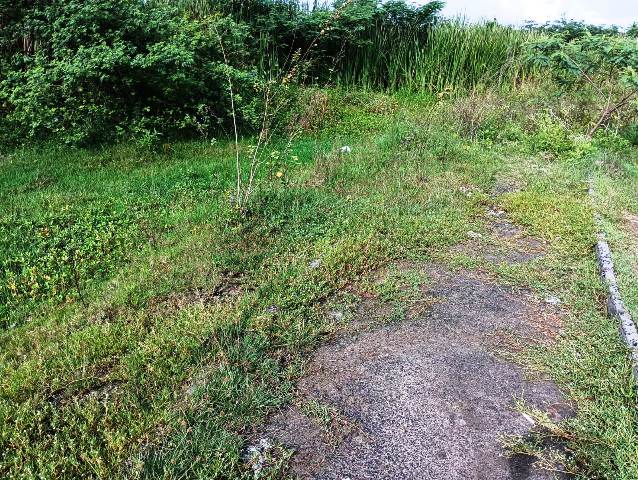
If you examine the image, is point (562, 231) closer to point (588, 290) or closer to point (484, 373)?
point (588, 290)

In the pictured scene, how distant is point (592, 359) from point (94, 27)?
6891 mm

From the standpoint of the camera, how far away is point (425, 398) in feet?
9.70

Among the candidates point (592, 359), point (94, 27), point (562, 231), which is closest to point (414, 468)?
point (592, 359)

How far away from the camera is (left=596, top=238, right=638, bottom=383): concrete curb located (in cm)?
327

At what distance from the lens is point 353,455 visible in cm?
256

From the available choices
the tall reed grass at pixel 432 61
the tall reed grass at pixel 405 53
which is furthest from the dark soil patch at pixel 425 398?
the tall reed grass at pixel 432 61

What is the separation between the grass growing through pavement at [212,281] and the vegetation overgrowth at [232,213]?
2 cm

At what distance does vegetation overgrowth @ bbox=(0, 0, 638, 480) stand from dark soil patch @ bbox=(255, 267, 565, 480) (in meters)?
0.15

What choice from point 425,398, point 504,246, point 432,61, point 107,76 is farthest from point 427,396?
point 432,61

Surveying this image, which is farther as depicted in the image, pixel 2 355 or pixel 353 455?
pixel 2 355

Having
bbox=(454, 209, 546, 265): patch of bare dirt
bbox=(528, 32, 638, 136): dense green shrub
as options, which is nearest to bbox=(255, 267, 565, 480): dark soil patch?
bbox=(454, 209, 546, 265): patch of bare dirt

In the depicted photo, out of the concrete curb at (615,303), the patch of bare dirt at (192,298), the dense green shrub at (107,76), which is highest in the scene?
the dense green shrub at (107,76)

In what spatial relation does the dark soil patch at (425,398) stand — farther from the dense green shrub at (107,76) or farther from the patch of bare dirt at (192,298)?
the dense green shrub at (107,76)

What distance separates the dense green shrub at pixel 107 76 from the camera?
6688mm
